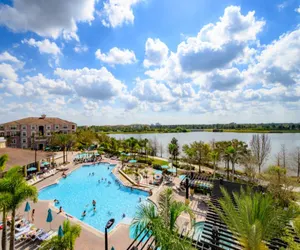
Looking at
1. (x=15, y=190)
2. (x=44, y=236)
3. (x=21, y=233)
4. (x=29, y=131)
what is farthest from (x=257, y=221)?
(x=29, y=131)

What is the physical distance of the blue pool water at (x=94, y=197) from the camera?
1717cm

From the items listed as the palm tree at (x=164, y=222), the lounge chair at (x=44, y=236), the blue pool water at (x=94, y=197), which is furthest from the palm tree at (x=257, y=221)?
the blue pool water at (x=94, y=197)

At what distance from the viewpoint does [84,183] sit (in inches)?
1028

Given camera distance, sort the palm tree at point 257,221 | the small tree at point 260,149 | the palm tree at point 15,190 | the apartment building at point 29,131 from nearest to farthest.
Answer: the palm tree at point 257,221
the palm tree at point 15,190
the small tree at point 260,149
the apartment building at point 29,131

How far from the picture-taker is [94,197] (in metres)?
21.5

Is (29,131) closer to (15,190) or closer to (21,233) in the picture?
(21,233)

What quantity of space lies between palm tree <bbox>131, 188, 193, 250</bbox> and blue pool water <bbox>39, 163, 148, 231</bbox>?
11962mm

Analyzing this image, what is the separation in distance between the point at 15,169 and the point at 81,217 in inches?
398

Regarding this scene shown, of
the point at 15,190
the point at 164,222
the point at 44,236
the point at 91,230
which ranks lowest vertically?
the point at 91,230

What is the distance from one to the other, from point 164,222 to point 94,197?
1862 centimetres

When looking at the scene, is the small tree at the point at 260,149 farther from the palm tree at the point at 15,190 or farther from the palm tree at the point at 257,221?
the palm tree at the point at 15,190

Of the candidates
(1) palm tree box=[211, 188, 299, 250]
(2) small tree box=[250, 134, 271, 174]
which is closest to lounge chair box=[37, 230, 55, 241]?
(1) palm tree box=[211, 188, 299, 250]

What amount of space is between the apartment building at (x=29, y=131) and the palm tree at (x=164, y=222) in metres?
46.1

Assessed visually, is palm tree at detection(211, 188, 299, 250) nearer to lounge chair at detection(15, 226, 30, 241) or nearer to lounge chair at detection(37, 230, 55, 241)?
lounge chair at detection(37, 230, 55, 241)
